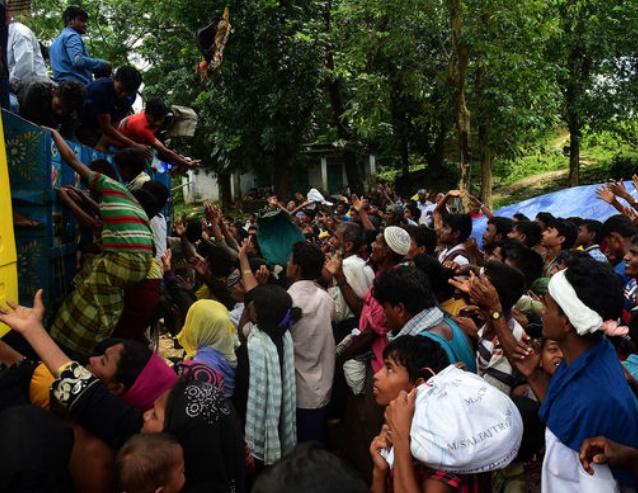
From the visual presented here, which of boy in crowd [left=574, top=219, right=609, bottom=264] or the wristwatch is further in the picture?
boy in crowd [left=574, top=219, right=609, bottom=264]

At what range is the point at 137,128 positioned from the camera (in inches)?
219

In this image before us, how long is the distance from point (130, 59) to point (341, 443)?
70.0 ft

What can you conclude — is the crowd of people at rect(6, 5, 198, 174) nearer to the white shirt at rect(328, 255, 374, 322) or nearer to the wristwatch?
the white shirt at rect(328, 255, 374, 322)

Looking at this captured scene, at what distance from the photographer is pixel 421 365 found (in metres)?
2.33

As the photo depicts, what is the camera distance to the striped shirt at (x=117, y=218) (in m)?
3.42

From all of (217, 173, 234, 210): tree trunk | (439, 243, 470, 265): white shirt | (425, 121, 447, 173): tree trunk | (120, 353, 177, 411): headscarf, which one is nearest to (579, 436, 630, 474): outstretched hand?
(120, 353, 177, 411): headscarf

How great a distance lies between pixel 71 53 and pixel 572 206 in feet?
25.8

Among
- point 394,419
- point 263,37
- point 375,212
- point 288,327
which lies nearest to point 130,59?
point 263,37

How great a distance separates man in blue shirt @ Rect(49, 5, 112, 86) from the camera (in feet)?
17.5

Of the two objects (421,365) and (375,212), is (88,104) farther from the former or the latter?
(375,212)

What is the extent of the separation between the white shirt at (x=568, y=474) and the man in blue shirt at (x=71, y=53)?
5.11 m

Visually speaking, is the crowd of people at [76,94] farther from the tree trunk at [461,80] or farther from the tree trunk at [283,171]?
the tree trunk at [283,171]

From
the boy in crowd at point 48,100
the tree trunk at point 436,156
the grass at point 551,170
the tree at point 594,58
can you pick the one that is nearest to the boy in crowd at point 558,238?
the boy in crowd at point 48,100

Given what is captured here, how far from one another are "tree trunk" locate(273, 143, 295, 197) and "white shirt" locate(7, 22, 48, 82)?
15.0 m
